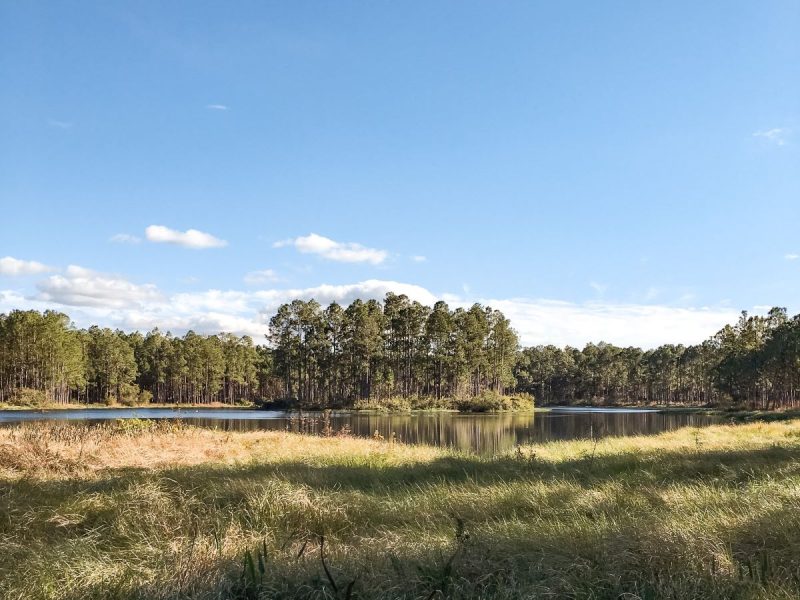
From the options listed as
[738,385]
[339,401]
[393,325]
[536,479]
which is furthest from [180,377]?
[536,479]

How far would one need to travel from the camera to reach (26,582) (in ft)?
17.3

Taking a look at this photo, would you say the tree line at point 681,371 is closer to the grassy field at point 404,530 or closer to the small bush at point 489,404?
the small bush at point 489,404

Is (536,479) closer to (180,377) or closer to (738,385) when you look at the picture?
(738,385)

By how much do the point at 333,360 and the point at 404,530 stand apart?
291 feet

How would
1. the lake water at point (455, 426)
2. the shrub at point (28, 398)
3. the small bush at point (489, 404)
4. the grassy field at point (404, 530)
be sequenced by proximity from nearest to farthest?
the grassy field at point (404, 530) → the lake water at point (455, 426) → the shrub at point (28, 398) → the small bush at point (489, 404)

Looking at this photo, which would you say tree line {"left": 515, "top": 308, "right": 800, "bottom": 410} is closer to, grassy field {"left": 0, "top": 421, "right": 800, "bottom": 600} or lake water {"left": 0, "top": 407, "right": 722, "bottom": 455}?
lake water {"left": 0, "top": 407, "right": 722, "bottom": 455}

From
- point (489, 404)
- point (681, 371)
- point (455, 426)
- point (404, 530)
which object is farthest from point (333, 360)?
point (404, 530)

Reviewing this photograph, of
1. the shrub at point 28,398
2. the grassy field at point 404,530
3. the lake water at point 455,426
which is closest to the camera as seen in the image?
the grassy field at point 404,530

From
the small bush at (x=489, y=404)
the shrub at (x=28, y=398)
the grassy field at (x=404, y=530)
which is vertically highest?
the grassy field at (x=404, y=530)

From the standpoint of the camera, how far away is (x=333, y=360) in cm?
9538

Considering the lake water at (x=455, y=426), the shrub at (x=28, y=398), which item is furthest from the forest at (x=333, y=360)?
the lake water at (x=455, y=426)

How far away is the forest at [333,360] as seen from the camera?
268 feet

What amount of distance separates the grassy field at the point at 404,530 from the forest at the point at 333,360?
68213 mm

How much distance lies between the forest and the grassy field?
224 feet
